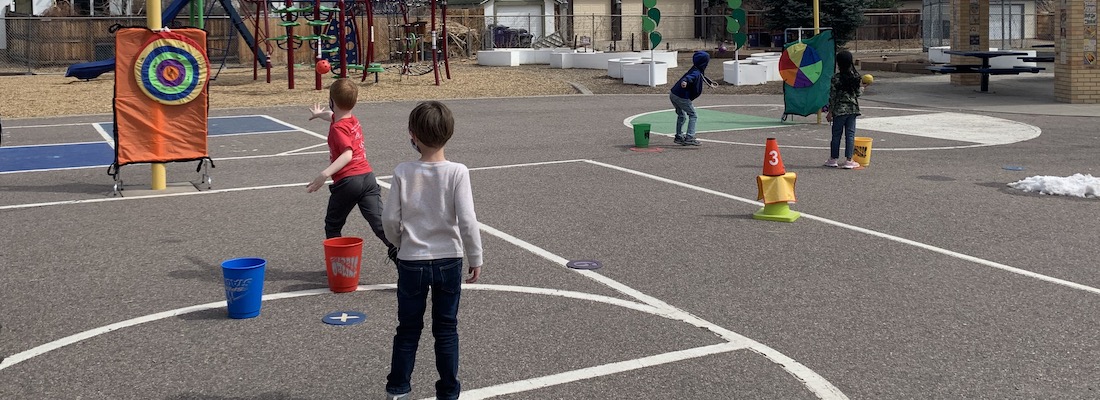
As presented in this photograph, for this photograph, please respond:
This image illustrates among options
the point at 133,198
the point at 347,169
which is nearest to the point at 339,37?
the point at 133,198

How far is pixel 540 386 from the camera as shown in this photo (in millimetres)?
5438

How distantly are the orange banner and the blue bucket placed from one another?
5.98 meters

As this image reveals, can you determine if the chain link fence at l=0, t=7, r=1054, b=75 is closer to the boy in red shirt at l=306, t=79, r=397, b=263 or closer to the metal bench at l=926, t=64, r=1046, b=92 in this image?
the metal bench at l=926, t=64, r=1046, b=92

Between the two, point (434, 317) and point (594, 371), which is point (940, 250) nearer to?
point (594, 371)

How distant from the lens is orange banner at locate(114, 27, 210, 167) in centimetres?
1193

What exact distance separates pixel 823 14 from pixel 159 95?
3786cm

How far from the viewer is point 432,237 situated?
16.4 ft

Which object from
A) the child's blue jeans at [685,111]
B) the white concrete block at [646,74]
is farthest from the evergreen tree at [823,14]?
the child's blue jeans at [685,111]

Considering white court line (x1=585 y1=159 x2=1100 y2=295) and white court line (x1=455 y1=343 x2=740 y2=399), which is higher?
white court line (x1=585 y1=159 x2=1100 y2=295)

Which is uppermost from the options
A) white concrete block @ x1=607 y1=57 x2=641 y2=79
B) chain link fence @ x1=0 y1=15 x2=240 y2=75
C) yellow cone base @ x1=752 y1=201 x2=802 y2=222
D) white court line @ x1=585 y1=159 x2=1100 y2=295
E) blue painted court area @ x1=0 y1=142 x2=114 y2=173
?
chain link fence @ x1=0 y1=15 x2=240 y2=75

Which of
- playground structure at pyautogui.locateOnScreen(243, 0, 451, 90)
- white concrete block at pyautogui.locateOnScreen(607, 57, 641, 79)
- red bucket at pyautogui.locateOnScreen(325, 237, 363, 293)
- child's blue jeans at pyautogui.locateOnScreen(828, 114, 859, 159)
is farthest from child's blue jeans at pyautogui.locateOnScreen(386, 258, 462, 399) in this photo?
white concrete block at pyautogui.locateOnScreen(607, 57, 641, 79)

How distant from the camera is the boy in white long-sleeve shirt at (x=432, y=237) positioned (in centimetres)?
496

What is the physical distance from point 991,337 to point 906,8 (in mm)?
64278

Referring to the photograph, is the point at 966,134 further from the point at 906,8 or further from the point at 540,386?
the point at 906,8
